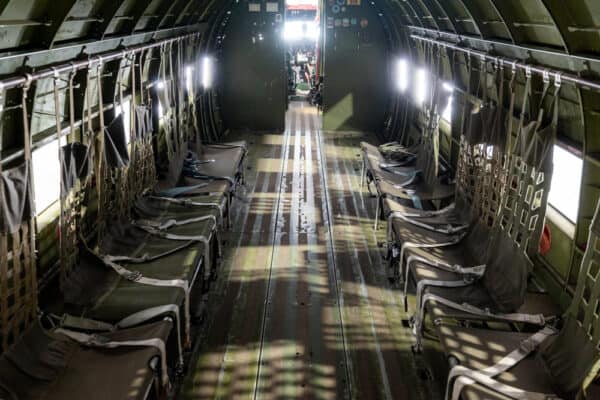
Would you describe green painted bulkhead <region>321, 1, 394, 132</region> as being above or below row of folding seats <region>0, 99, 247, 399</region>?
above

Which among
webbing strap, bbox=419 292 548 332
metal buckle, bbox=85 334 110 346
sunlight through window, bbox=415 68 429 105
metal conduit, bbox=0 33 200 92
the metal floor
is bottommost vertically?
the metal floor

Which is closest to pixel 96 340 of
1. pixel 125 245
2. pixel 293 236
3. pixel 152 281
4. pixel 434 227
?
pixel 152 281

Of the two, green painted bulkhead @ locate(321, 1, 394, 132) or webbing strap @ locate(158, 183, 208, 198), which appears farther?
green painted bulkhead @ locate(321, 1, 394, 132)

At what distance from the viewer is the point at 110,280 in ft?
18.3

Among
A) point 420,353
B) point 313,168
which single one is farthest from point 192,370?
point 313,168

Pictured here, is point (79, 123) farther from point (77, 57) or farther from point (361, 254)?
point (361, 254)

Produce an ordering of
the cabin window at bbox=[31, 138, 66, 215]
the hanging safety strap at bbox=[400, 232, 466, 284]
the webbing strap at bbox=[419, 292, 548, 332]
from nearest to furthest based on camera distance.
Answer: the webbing strap at bbox=[419, 292, 548, 332]
the cabin window at bbox=[31, 138, 66, 215]
the hanging safety strap at bbox=[400, 232, 466, 284]

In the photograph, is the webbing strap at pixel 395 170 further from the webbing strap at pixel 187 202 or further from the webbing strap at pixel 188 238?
the webbing strap at pixel 188 238

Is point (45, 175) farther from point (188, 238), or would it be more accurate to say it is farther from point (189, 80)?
point (189, 80)

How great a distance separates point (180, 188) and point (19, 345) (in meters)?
4.28

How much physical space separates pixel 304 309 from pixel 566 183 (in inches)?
117

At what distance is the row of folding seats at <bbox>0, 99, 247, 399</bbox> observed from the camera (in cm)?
408

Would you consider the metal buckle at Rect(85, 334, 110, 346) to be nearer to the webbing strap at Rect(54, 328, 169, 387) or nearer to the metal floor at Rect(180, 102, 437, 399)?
the webbing strap at Rect(54, 328, 169, 387)

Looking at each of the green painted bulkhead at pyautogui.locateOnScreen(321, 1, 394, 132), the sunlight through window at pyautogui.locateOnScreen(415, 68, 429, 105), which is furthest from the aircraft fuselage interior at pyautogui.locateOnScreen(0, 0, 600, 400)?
the green painted bulkhead at pyautogui.locateOnScreen(321, 1, 394, 132)
